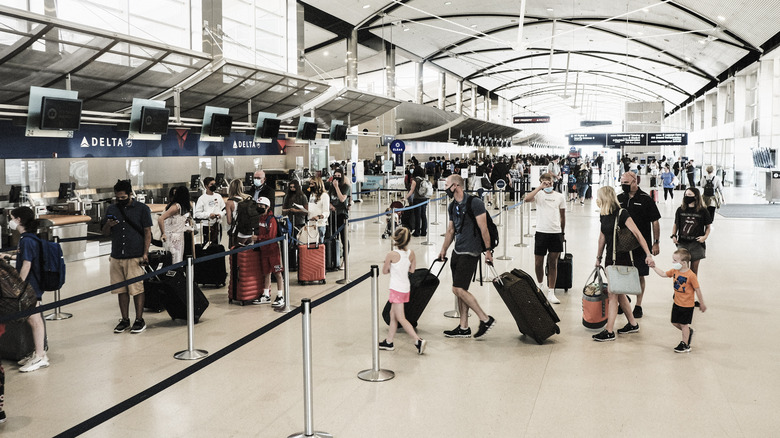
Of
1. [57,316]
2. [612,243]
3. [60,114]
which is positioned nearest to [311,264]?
[57,316]

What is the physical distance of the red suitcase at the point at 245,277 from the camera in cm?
843

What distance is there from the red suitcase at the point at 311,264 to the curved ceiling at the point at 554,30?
41.3ft

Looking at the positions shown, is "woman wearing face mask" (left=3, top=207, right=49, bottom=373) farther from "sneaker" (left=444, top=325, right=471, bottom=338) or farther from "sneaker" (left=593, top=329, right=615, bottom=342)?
"sneaker" (left=593, top=329, right=615, bottom=342)

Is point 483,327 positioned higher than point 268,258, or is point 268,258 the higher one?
point 268,258

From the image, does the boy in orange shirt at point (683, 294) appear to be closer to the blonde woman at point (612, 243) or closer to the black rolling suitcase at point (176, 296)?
the blonde woman at point (612, 243)

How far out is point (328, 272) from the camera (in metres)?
10.8

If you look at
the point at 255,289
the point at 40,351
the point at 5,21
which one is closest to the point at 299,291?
the point at 255,289

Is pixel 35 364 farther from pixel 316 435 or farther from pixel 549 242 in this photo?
pixel 549 242

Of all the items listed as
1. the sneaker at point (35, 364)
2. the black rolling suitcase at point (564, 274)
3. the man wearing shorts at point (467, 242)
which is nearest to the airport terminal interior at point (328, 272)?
the sneaker at point (35, 364)

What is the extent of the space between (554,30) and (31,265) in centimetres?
3169

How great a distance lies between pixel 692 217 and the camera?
7.74m

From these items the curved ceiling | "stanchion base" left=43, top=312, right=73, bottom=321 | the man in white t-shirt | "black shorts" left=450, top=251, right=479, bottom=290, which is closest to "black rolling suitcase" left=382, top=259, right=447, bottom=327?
"black shorts" left=450, top=251, right=479, bottom=290

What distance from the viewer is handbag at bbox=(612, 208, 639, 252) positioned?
6758 mm

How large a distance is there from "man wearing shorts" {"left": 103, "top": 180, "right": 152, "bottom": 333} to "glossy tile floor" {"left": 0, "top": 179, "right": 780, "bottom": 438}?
298 millimetres
